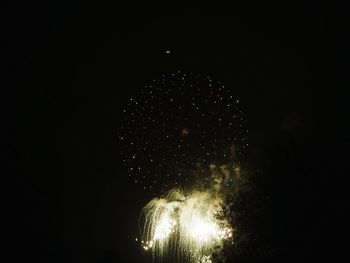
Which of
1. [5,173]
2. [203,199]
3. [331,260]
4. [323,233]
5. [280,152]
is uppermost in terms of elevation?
[5,173]

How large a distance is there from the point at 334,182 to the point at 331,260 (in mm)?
2932

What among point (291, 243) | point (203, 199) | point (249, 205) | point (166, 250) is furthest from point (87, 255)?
point (291, 243)

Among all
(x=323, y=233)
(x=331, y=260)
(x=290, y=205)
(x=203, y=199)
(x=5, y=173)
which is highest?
(x=5, y=173)

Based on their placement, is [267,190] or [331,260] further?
[267,190]

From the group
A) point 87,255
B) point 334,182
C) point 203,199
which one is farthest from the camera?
point 87,255

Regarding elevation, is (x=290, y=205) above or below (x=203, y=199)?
below

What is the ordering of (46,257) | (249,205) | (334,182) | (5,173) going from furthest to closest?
(5,173) < (46,257) < (249,205) < (334,182)

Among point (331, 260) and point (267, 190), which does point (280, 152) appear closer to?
point (267, 190)

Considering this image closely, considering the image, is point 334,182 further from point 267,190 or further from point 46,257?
point 46,257

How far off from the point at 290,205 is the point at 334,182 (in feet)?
5.41

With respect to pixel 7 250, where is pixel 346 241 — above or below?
below

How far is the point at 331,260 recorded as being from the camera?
1351 centimetres

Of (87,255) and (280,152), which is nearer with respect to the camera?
(280,152)

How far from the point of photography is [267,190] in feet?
53.2
